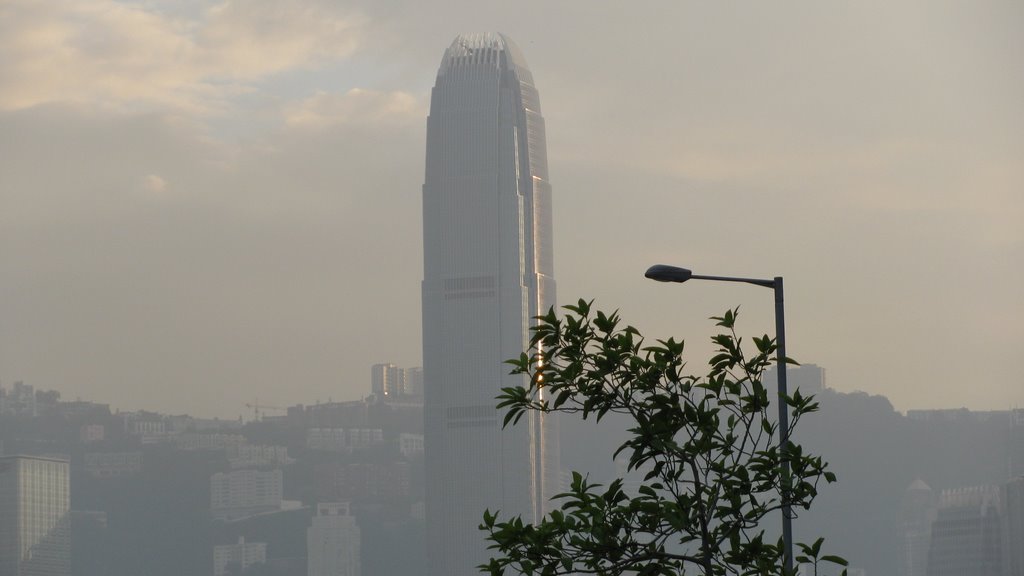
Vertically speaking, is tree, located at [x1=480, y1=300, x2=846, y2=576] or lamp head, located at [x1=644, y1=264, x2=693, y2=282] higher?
lamp head, located at [x1=644, y1=264, x2=693, y2=282]

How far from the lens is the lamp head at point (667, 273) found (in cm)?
2481

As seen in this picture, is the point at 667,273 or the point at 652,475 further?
the point at 667,273

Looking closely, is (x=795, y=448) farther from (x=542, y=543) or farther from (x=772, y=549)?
(x=542, y=543)

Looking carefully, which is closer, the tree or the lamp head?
the tree

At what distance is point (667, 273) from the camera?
24.8m

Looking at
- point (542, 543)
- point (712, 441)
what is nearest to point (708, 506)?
point (712, 441)

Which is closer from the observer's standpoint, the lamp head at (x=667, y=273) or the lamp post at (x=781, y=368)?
the lamp post at (x=781, y=368)

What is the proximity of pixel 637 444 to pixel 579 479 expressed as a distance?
878 millimetres

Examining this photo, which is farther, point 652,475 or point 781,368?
point 781,368

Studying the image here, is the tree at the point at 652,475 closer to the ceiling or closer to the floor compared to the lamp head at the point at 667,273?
closer to the floor

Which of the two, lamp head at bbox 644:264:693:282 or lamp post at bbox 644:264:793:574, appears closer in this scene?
lamp post at bbox 644:264:793:574

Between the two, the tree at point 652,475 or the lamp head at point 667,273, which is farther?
the lamp head at point 667,273

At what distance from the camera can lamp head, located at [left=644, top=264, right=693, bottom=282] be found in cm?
2481

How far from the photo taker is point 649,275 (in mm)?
25047
